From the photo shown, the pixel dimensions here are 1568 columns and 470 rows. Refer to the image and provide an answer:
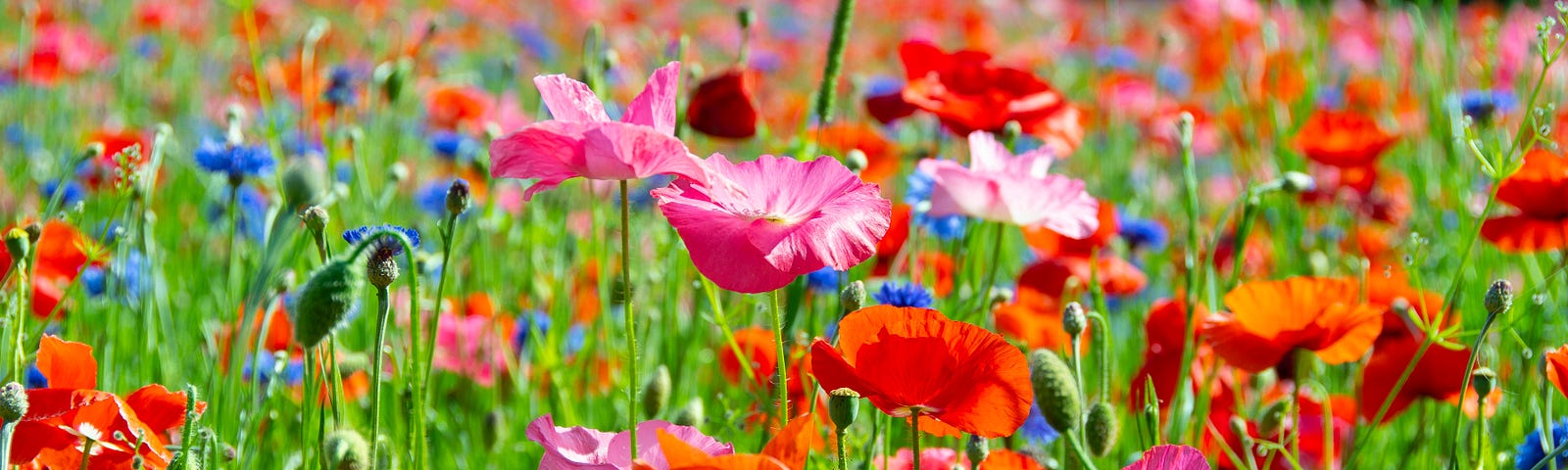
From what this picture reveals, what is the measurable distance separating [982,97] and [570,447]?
563 mm

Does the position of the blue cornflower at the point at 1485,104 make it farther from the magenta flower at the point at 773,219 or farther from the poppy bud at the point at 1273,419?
the magenta flower at the point at 773,219

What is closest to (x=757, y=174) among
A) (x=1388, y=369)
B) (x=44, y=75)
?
(x=1388, y=369)

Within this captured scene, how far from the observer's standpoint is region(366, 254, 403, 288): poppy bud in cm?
62

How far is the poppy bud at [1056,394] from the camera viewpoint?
730 millimetres

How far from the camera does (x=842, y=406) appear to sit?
63 cm

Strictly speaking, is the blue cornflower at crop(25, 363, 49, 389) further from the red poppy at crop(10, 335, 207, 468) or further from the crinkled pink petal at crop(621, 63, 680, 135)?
the crinkled pink petal at crop(621, 63, 680, 135)

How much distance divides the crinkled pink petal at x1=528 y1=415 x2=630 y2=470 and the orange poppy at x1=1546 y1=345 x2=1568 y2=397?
Answer: 1.58 feet

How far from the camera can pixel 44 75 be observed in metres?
2.09

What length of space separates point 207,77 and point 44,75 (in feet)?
3.24

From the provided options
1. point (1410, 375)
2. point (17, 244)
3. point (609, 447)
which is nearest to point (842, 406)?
point (609, 447)

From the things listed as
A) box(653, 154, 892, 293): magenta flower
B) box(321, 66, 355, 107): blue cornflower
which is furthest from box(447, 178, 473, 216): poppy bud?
box(321, 66, 355, 107): blue cornflower

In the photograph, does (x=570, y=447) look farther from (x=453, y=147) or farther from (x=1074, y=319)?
(x=453, y=147)

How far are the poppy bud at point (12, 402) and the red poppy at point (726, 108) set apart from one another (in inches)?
24.2

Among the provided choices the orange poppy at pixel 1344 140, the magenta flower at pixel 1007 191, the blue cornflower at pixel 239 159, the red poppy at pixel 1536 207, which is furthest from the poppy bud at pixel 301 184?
the orange poppy at pixel 1344 140
